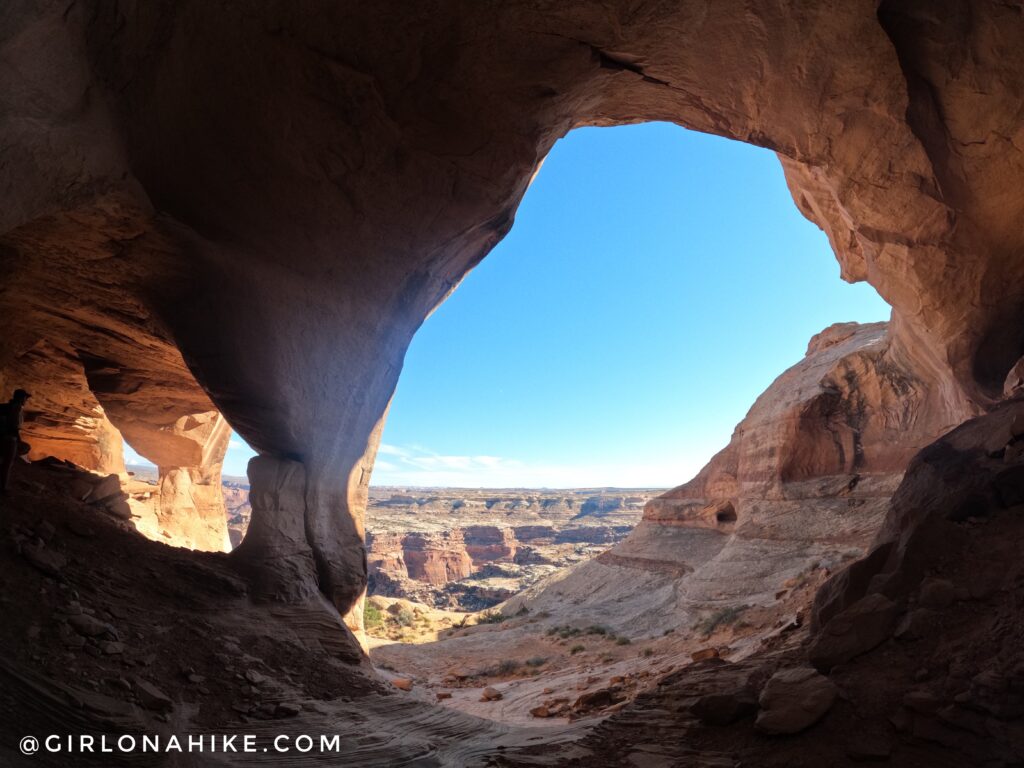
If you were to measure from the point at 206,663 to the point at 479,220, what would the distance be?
653cm

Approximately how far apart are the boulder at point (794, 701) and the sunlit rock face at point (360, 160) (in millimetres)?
5551

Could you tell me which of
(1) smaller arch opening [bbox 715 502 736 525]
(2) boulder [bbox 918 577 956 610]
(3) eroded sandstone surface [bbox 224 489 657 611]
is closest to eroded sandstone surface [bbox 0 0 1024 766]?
(2) boulder [bbox 918 577 956 610]

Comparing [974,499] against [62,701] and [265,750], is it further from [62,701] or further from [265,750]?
[62,701]

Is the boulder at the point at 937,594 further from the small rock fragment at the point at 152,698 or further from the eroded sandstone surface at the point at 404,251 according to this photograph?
the small rock fragment at the point at 152,698

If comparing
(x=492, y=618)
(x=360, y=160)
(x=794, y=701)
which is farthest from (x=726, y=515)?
(x=360, y=160)

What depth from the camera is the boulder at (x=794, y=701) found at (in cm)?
375

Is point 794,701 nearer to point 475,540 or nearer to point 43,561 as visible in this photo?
point 43,561

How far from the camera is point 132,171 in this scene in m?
5.64

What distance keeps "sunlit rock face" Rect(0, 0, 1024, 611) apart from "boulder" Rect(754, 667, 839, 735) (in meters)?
5.55

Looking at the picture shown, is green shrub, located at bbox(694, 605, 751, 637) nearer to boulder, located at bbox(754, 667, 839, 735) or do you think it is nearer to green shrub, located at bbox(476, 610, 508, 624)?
boulder, located at bbox(754, 667, 839, 735)

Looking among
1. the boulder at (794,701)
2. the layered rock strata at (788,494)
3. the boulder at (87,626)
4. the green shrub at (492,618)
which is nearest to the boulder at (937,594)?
the boulder at (794,701)

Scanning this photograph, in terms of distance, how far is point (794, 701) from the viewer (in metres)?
3.88

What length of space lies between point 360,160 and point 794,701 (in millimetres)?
7077

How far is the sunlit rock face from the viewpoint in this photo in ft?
17.6
